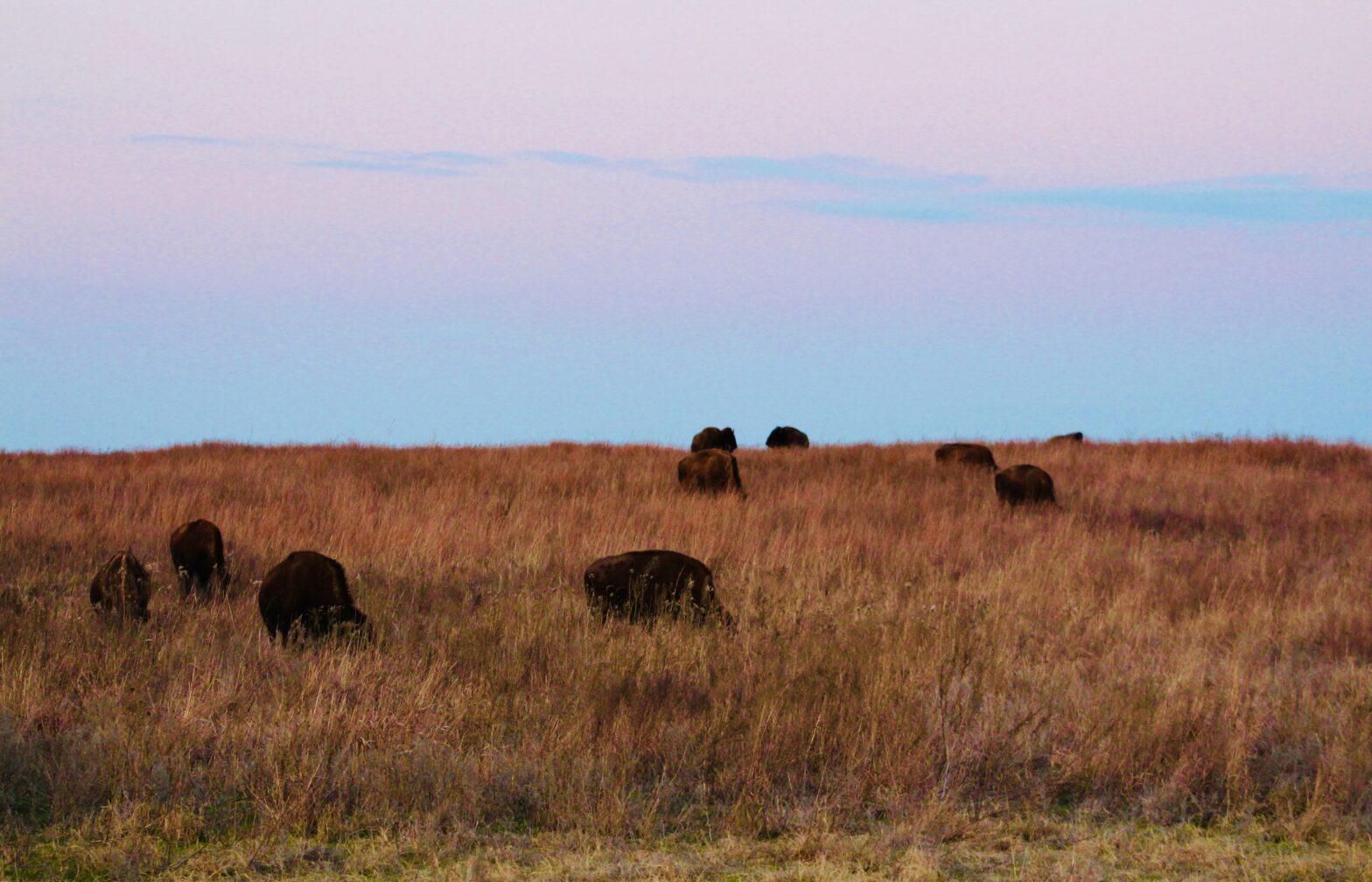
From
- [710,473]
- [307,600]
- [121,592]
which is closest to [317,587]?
[307,600]

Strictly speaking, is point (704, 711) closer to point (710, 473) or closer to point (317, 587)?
point (317, 587)

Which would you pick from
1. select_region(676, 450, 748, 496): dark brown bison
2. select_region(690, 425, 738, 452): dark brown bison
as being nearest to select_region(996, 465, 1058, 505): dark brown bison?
select_region(676, 450, 748, 496): dark brown bison

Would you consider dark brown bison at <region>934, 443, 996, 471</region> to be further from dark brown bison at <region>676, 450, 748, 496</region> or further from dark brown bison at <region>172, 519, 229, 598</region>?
dark brown bison at <region>172, 519, 229, 598</region>

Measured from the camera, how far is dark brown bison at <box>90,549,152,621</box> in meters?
7.48

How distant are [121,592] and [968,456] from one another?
1248 cm

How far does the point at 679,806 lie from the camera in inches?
179

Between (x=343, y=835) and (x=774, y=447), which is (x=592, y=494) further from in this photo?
(x=343, y=835)

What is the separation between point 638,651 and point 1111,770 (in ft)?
8.69

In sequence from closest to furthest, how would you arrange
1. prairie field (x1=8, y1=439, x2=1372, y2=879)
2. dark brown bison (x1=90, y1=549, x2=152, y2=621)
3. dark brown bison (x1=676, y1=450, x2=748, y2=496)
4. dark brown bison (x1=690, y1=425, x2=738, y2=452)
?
prairie field (x1=8, y1=439, x2=1372, y2=879) < dark brown bison (x1=90, y1=549, x2=152, y2=621) < dark brown bison (x1=676, y1=450, x2=748, y2=496) < dark brown bison (x1=690, y1=425, x2=738, y2=452)

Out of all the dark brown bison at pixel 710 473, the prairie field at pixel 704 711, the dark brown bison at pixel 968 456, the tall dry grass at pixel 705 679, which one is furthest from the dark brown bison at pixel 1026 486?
the dark brown bison at pixel 710 473

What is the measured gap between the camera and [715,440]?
20.0 m

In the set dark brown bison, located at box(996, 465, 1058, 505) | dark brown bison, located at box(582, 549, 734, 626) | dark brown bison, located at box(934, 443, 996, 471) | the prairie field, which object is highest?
dark brown bison, located at box(934, 443, 996, 471)

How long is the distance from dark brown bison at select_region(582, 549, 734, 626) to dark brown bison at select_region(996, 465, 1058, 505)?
7.05m

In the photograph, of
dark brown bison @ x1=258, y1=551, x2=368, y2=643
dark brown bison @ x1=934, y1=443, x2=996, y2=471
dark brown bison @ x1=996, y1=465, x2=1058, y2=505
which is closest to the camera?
dark brown bison @ x1=258, y1=551, x2=368, y2=643
